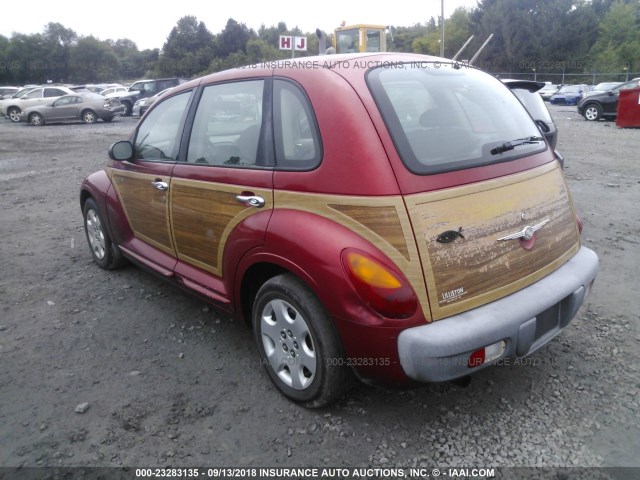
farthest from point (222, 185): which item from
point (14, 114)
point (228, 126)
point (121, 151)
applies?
point (14, 114)

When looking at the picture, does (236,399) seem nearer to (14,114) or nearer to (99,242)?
(99,242)

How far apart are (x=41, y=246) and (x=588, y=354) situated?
5.53 m

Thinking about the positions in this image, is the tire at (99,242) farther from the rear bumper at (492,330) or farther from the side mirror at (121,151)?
the rear bumper at (492,330)

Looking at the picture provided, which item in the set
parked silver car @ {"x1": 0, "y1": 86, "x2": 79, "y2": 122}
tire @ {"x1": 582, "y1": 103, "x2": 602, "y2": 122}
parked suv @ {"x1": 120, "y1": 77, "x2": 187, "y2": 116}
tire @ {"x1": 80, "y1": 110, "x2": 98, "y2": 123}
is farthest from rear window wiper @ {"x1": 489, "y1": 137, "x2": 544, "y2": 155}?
parked silver car @ {"x1": 0, "y1": 86, "x2": 79, "y2": 122}

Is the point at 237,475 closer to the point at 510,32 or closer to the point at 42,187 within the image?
the point at 42,187

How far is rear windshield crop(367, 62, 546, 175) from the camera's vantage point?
7.89ft

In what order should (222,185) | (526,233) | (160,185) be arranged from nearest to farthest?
(526,233), (222,185), (160,185)

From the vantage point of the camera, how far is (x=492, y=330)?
2.22 metres

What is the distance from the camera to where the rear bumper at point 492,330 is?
2156 millimetres

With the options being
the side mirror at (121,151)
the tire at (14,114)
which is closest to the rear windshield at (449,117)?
the side mirror at (121,151)

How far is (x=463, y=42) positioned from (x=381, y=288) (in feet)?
205

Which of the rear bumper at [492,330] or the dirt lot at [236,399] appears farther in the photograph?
the dirt lot at [236,399]

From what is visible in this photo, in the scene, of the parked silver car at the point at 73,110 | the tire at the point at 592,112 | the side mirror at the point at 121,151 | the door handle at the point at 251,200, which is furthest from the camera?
the parked silver car at the point at 73,110

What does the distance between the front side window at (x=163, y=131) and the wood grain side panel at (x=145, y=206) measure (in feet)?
0.58
